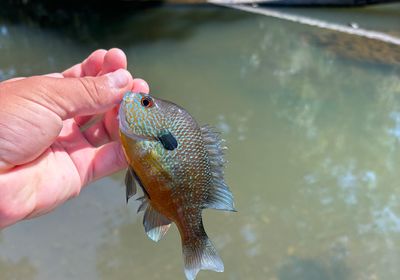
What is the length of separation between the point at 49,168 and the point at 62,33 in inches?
257

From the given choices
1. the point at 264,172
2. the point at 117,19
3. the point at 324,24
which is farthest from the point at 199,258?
the point at 117,19

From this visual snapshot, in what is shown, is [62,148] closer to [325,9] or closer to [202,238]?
[202,238]

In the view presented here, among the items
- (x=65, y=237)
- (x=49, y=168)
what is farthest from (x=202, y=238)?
(x=65, y=237)

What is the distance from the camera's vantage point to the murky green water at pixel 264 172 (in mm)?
3525

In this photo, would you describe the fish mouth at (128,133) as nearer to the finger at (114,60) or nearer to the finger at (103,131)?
the finger at (114,60)

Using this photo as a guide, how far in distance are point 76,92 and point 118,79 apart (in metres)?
0.18

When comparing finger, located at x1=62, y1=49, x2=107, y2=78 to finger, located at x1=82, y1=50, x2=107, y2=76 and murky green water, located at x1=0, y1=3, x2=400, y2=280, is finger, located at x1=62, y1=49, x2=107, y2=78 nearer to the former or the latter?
finger, located at x1=82, y1=50, x2=107, y2=76

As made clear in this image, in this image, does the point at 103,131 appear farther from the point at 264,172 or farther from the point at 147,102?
the point at 264,172

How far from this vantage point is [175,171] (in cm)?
166

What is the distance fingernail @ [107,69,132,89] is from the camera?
1.93 meters

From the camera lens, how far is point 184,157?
5.45 ft

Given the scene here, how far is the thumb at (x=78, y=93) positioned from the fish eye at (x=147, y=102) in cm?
26

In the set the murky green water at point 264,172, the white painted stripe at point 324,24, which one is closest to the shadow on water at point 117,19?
the murky green water at point 264,172

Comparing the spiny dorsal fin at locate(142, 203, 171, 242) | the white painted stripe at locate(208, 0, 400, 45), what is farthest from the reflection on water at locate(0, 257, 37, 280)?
the white painted stripe at locate(208, 0, 400, 45)
